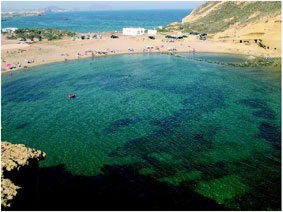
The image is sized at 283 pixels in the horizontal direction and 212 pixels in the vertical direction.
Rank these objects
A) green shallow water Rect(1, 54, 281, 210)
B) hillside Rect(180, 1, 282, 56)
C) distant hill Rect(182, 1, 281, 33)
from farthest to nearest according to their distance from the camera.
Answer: distant hill Rect(182, 1, 281, 33)
hillside Rect(180, 1, 282, 56)
green shallow water Rect(1, 54, 281, 210)

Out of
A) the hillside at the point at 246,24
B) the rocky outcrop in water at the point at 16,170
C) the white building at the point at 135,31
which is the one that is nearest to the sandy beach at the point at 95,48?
the hillside at the point at 246,24

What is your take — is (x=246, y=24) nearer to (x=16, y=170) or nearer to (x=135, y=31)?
(x=135, y=31)

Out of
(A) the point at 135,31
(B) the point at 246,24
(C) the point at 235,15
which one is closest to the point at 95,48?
(A) the point at 135,31

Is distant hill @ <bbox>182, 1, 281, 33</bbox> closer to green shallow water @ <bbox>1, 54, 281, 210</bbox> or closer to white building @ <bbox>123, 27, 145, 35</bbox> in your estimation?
white building @ <bbox>123, 27, 145, 35</bbox>

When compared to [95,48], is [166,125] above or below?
below

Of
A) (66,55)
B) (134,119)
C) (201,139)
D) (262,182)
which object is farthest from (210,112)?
(66,55)

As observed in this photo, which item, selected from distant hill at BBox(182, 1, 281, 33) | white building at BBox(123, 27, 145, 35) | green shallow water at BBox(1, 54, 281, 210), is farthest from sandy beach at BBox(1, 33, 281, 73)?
distant hill at BBox(182, 1, 281, 33)

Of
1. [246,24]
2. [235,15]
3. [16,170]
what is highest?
[235,15]
